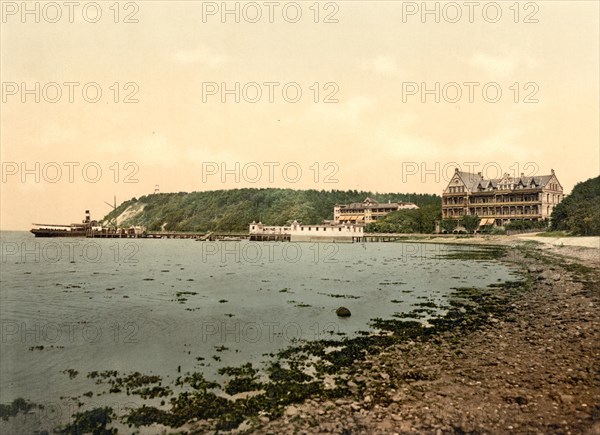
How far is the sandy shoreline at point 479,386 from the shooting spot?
31.0 ft

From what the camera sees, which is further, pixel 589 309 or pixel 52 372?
pixel 589 309

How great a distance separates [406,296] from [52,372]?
2057cm

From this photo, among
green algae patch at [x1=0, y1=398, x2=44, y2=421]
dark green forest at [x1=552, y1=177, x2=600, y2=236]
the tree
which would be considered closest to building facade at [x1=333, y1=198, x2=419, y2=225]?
the tree

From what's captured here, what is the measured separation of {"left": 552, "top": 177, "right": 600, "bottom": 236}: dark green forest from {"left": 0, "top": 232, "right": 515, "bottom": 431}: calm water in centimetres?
3164

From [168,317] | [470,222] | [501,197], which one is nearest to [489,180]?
[501,197]

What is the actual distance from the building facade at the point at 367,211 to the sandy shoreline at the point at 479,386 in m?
123

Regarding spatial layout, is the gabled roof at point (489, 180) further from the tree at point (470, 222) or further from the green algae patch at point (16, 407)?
the green algae patch at point (16, 407)

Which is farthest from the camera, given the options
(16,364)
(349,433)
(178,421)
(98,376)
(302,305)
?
(302,305)

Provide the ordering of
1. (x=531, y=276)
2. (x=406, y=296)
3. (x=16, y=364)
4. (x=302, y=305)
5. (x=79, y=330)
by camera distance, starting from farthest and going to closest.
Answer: (x=531, y=276), (x=406, y=296), (x=302, y=305), (x=79, y=330), (x=16, y=364)

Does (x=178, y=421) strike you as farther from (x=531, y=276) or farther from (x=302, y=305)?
(x=531, y=276)

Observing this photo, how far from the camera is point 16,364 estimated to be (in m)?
14.8

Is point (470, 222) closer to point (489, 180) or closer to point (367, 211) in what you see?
point (489, 180)

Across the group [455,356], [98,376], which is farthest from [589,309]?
[98,376]

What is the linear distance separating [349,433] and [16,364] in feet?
40.0
